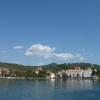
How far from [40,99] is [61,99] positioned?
165 inches

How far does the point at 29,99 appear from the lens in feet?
197

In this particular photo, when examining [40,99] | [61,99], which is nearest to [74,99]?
[61,99]

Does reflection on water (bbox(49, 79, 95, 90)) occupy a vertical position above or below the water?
above

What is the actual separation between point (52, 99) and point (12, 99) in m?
7.28

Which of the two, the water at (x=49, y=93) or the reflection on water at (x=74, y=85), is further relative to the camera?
the reflection on water at (x=74, y=85)

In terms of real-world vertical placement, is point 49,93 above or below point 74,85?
below

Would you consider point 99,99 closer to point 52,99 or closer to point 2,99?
point 52,99

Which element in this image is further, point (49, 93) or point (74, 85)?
point (74, 85)

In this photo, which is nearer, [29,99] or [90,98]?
[29,99]

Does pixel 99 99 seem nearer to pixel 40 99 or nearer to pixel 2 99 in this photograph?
pixel 40 99

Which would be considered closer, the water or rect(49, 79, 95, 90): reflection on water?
the water

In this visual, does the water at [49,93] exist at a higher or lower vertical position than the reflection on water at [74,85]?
lower

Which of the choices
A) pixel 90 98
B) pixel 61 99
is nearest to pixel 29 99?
pixel 61 99

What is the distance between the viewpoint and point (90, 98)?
6519 centimetres
